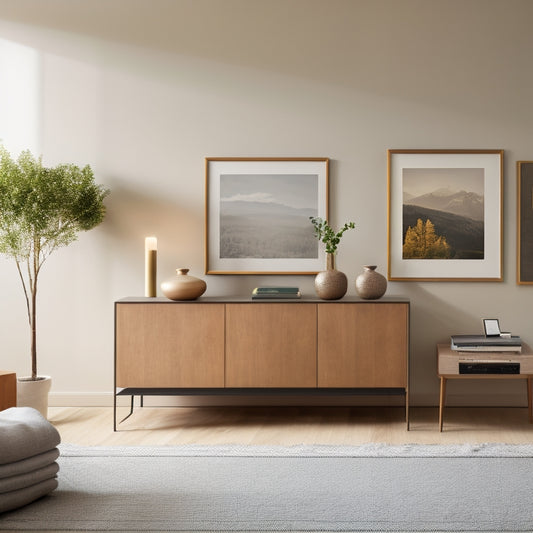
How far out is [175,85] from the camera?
15.3ft

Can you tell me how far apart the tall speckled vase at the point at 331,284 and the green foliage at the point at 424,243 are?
0.64m

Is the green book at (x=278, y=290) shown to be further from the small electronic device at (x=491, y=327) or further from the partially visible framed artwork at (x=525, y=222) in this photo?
Answer: the partially visible framed artwork at (x=525, y=222)

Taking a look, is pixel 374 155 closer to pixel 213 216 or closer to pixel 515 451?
pixel 213 216

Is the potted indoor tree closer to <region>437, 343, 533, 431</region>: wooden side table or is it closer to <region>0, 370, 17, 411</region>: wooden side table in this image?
<region>0, 370, 17, 411</region>: wooden side table

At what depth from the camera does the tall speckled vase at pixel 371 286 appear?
4.18m

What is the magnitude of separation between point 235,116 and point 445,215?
64.5 inches

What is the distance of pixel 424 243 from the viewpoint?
460 centimetres

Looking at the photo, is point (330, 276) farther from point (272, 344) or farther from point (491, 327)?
point (491, 327)

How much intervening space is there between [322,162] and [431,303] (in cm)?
126

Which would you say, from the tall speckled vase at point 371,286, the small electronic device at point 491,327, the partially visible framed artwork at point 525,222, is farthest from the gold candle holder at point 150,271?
the partially visible framed artwork at point 525,222

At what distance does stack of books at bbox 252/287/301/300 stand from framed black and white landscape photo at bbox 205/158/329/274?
39 cm

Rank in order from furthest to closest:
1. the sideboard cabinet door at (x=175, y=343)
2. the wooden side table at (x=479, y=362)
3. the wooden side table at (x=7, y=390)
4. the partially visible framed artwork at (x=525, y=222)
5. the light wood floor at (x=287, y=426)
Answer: the partially visible framed artwork at (x=525, y=222) < the sideboard cabinet door at (x=175, y=343) < the wooden side table at (x=479, y=362) < the light wood floor at (x=287, y=426) < the wooden side table at (x=7, y=390)

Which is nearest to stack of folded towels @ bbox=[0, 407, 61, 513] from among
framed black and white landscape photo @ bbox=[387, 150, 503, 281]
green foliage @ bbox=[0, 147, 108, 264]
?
green foliage @ bbox=[0, 147, 108, 264]

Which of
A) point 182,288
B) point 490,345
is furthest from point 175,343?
point 490,345
